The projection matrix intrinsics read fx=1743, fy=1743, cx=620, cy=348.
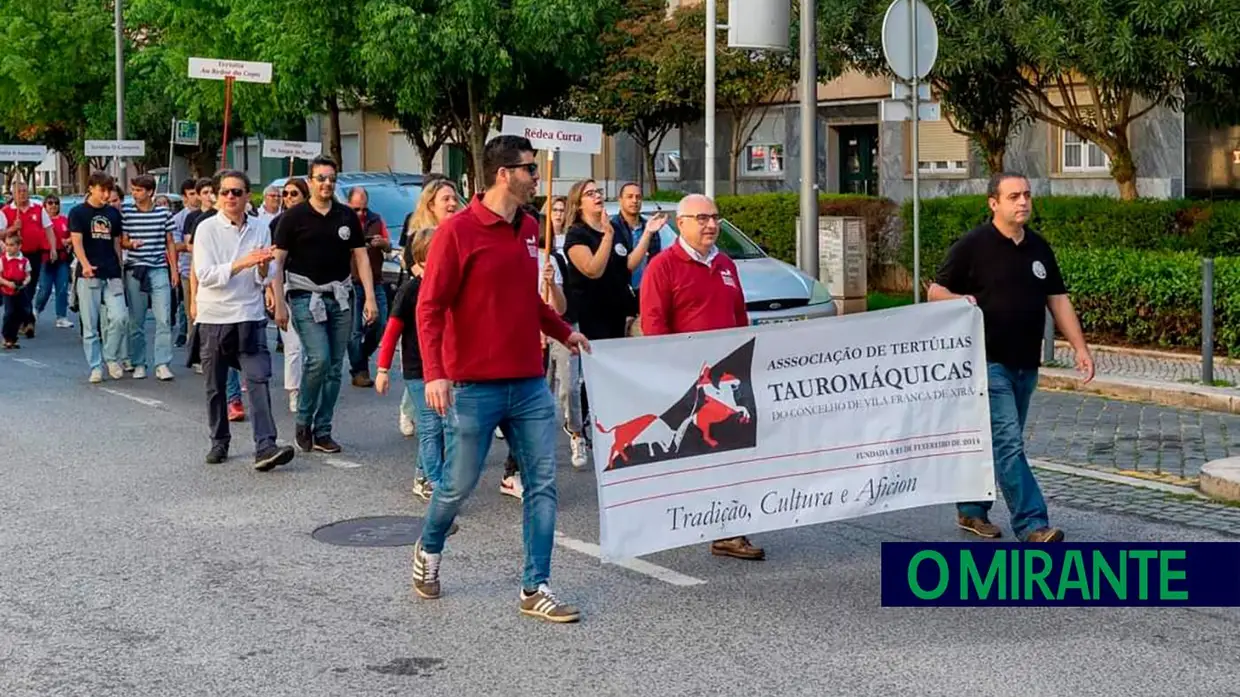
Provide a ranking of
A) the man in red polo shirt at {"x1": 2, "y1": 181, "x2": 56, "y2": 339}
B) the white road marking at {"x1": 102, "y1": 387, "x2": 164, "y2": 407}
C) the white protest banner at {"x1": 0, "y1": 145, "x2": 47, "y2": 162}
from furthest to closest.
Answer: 1. the white protest banner at {"x1": 0, "y1": 145, "x2": 47, "y2": 162}
2. the man in red polo shirt at {"x1": 2, "y1": 181, "x2": 56, "y2": 339}
3. the white road marking at {"x1": 102, "y1": 387, "x2": 164, "y2": 407}

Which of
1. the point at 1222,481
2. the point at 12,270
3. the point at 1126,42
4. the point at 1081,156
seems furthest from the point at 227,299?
the point at 1081,156

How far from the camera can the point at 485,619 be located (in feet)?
22.6

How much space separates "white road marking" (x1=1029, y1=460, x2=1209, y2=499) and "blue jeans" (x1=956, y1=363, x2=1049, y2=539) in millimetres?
1980

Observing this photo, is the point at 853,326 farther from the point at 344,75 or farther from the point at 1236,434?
the point at 344,75

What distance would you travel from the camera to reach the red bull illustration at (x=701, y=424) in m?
7.09

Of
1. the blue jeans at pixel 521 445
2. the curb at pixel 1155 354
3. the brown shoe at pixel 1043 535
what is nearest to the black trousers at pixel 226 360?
the blue jeans at pixel 521 445

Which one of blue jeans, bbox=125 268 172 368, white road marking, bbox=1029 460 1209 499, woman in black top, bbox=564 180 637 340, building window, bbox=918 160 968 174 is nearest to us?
white road marking, bbox=1029 460 1209 499

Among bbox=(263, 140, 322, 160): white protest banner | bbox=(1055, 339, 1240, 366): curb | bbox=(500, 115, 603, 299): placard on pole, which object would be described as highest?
bbox=(263, 140, 322, 160): white protest banner

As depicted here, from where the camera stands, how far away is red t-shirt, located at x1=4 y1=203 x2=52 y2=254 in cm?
2020

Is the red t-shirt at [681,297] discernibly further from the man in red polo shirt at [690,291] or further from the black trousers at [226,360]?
the black trousers at [226,360]

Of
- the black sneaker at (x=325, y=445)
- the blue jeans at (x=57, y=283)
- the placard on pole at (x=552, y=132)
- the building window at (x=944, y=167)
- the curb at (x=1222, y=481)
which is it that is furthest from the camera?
the building window at (x=944, y=167)

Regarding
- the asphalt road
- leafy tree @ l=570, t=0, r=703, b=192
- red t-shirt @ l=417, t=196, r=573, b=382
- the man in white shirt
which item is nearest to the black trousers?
the man in white shirt

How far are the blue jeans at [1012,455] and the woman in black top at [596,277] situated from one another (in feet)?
8.92

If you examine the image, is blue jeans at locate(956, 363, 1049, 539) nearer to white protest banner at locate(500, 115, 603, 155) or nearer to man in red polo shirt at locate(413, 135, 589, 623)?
man in red polo shirt at locate(413, 135, 589, 623)
